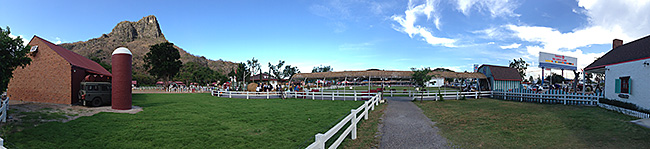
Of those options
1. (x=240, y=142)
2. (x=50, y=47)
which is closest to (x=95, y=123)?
(x=240, y=142)

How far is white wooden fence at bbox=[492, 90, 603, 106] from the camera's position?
1501cm

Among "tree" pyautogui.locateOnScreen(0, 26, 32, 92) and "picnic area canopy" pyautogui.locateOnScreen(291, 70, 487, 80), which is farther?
"picnic area canopy" pyautogui.locateOnScreen(291, 70, 487, 80)

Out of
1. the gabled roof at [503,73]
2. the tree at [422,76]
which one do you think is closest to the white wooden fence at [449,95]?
the tree at [422,76]

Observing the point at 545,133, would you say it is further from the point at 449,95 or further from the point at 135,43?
the point at 135,43

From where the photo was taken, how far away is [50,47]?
13.3 meters

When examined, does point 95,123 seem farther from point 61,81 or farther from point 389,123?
point 389,123

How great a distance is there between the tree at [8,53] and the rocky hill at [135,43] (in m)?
104

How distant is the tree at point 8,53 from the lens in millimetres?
8781

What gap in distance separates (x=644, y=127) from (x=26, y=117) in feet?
61.5

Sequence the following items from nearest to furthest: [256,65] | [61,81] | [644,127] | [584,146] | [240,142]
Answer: [584,146] → [240,142] → [644,127] → [61,81] → [256,65]

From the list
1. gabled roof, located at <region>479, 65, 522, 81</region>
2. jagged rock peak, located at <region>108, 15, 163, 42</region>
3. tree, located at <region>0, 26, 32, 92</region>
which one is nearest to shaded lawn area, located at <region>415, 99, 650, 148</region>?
tree, located at <region>0, 26, 32, 92</region>

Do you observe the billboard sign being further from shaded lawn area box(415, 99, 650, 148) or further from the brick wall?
the brick wall

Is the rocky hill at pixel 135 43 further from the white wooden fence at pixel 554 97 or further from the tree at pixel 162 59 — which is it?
the white wooden fence at pixel 554 97

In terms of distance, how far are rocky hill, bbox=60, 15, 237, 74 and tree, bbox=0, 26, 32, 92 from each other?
104 m
